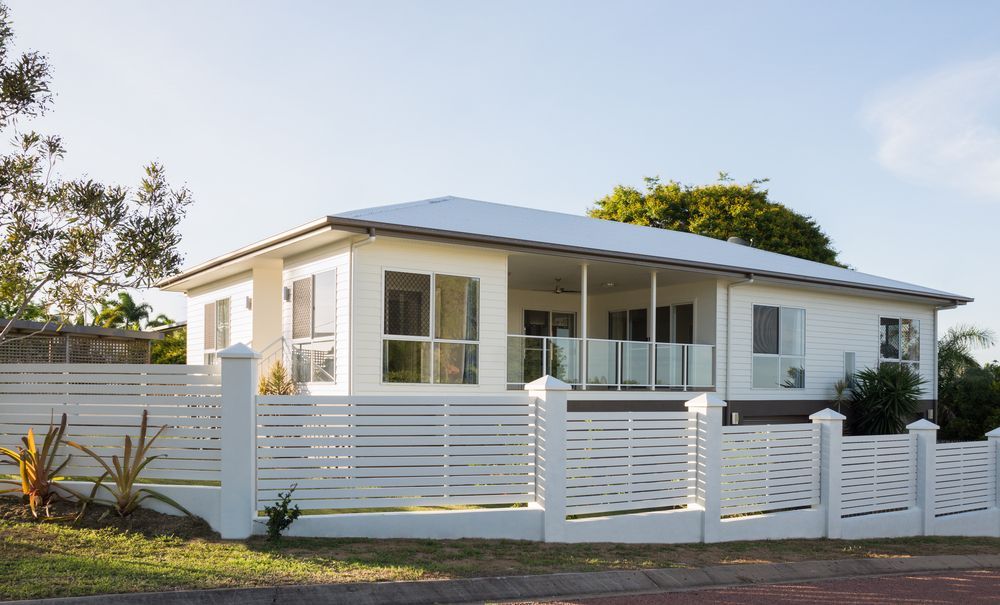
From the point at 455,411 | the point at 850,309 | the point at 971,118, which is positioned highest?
the point at 971,118

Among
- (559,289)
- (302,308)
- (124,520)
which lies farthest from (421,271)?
(559,289)

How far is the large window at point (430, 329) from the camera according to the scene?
14070 mm

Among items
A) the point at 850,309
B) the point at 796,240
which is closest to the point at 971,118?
the point at 850,309

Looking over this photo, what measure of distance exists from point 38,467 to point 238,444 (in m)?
2.09

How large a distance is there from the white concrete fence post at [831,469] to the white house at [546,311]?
5.17m

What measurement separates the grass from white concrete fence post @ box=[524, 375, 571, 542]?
13.8 inches

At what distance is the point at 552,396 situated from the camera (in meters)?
9.64

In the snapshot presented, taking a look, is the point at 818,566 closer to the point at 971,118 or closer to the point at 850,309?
the point at 850,309

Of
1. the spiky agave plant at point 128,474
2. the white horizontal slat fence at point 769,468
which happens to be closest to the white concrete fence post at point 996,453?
the white horizontal slat fence at point 769,468

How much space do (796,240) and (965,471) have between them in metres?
24.8

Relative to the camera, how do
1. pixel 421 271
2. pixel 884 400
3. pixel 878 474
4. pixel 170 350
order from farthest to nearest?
pixel 170 350 < pixel 884 400 < pixel 421 271 < pixel 878 474

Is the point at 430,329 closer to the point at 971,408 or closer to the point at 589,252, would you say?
the point at 589,252

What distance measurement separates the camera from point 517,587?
296 inches

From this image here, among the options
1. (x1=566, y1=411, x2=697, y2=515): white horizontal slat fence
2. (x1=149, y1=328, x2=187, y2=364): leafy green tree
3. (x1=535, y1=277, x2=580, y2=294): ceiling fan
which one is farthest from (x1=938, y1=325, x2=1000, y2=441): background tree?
(x1=149, y1=328, x2=187, y2=364): leafy green tree
